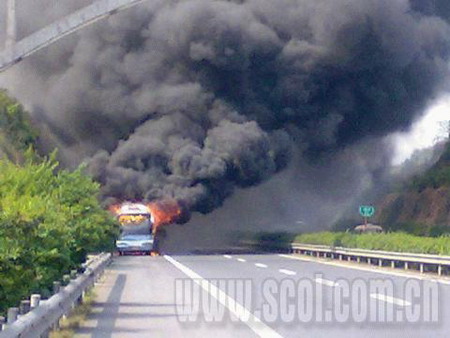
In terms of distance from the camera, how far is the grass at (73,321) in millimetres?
14486

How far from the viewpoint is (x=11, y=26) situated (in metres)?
12.8

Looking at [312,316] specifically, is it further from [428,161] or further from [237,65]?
[428,161]

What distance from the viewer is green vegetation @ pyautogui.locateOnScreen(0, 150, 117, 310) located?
37.2ft

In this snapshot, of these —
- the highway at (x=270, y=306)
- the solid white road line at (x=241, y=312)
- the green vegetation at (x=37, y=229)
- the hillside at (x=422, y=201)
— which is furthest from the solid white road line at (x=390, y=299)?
the hillside at (x=422, y=201)

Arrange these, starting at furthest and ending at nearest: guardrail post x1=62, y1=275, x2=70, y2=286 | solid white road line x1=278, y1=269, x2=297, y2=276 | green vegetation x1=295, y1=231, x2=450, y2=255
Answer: green vegetation x1=295, y1=231, x2=450, y2=255
solid white road line x1=278, y1=269, x2=297, y2=276
guardrail post x1=62, y1=275, x2=70, y2=286

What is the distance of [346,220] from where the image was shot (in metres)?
73.4

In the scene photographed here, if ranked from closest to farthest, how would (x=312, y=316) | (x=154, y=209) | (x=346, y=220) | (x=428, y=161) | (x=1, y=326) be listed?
(x=1, y=326) < (x=312, y=316) < (x=154, y=209) < (x=346, y=220) < (x=428, y=161)

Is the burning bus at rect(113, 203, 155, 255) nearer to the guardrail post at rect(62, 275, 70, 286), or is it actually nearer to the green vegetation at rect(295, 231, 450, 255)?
the green vegetation at rect(295, 231, 450, 255)

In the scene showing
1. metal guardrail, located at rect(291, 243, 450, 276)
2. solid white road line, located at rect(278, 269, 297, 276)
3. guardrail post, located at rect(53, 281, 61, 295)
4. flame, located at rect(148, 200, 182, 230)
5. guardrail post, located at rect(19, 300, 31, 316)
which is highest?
flame, located at rect(148, 200, 182, 230)

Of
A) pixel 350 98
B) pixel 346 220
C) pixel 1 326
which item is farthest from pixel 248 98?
pixel 1 326

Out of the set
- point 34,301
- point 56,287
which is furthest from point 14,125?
point 34,301

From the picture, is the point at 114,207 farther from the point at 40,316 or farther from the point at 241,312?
the point at 40,316

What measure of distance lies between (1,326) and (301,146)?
58762 millimetres

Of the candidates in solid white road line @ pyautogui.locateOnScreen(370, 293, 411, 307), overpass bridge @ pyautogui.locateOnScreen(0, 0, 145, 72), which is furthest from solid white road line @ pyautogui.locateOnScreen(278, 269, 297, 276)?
overpass bridge @ pyautogui.locateOnScreen(0, 0, 145, 72)
